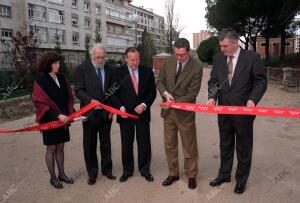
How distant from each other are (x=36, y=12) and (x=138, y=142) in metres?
41.1

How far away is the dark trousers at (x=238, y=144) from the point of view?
14.2ft

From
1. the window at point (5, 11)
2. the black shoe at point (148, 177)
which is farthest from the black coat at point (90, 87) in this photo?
the window at point (5, 11)

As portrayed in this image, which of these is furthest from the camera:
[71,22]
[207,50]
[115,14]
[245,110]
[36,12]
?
[207,50]

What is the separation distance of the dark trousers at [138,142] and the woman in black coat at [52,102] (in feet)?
2.62

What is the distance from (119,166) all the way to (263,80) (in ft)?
8.92

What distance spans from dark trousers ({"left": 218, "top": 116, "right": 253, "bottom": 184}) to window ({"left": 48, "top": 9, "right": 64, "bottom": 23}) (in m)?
43.3

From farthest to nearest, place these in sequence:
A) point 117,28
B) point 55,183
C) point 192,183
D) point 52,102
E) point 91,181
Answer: point 117,28, point 91,181, point 55,183, point 192,183, point 52,102

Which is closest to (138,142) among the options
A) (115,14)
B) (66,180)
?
(66,180)

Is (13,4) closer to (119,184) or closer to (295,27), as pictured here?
(295,27)

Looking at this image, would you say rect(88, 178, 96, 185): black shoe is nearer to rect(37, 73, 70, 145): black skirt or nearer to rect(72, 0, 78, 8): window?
rect(37, 73, 70, 145): black skirt

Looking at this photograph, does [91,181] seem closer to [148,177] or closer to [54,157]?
[54,157]

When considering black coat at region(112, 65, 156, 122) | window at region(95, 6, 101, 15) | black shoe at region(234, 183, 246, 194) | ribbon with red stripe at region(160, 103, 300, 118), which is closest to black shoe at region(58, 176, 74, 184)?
black coat at region(112, 65, 156, 122)

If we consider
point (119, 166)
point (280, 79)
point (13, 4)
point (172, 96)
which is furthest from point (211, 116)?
point (13, 4)

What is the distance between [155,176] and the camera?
202 inches
